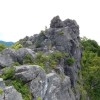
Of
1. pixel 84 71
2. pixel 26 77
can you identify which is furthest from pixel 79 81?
pixel 26 77

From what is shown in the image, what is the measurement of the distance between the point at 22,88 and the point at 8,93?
391 centimetres

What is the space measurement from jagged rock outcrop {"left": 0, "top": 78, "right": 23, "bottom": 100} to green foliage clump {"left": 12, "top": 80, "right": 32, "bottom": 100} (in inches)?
79.9

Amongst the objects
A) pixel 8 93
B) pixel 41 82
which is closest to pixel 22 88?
pixel 41 82

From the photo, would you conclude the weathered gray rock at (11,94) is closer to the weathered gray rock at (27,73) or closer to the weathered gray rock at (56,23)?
the weathered gray rock at (27,73)

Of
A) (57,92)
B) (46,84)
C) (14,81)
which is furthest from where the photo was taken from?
(57,92)

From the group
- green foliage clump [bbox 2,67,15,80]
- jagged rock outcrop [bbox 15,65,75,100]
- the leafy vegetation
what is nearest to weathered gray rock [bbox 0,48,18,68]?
green foliage clump [bbox 2,67,15,80]

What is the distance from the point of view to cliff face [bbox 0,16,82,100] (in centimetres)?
3438

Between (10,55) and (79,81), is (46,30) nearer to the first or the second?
(79,81)

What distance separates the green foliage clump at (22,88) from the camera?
1287 inches

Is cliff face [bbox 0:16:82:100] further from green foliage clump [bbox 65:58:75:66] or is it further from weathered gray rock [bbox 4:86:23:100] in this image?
weathered gray rock [bbox 4:86:23:100]

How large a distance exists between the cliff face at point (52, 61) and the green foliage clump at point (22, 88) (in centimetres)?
43

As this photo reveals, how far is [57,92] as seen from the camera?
39438 mm

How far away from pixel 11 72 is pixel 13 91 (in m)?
3.60

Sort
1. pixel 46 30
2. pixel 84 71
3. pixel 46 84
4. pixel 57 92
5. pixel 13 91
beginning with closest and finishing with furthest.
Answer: pixel 13 91
pixel 46 84
pixel 57 92
pixel 46 30
pixel 84 71
